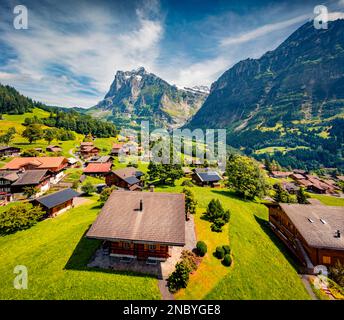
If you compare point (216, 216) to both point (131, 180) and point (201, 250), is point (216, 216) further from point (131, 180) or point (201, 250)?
point (131, 180)

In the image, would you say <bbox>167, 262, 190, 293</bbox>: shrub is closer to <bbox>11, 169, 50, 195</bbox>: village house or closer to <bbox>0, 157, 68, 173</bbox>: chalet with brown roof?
<bbox>11, 169, 50, 195</bbox>: village house

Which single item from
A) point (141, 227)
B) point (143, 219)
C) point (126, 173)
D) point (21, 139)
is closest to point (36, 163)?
point (126, 173)

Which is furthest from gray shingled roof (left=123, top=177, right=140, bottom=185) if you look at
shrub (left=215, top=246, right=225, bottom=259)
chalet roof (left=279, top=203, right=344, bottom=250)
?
chalet roof (left=279, top=203, right=344, bottom=250)

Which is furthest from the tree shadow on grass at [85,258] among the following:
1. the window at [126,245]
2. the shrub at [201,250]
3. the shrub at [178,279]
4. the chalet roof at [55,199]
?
the chalet roof at [55,199]

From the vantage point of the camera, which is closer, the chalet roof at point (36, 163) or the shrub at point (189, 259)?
the shrub at point (189, 259)

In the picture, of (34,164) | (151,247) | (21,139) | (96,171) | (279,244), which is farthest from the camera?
(21,139)

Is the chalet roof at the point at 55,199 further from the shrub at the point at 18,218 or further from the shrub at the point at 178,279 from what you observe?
the shrub at the point at 178,279

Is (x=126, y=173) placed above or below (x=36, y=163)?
below
